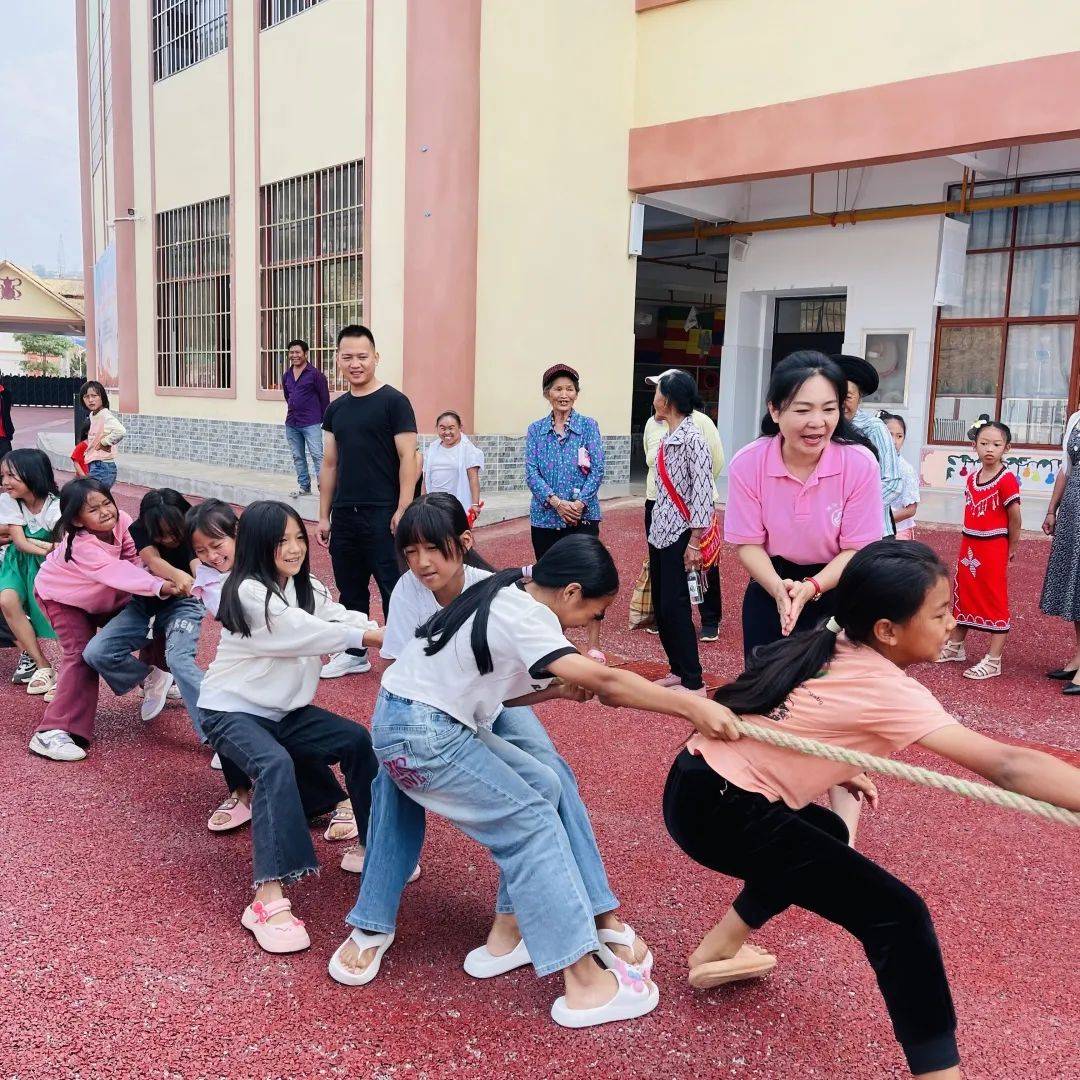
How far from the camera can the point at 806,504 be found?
3395 mm

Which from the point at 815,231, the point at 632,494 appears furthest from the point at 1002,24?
the point at 632,494

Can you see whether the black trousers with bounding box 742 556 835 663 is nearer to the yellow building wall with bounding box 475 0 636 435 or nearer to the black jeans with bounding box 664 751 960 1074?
the black jeans with bounding box 664 751 960 1074

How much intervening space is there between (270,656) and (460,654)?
3.19 ft

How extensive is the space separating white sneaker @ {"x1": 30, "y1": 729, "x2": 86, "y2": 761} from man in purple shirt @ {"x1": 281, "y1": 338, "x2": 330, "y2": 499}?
6924 millimetres

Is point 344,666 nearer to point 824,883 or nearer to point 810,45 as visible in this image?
point 824,883

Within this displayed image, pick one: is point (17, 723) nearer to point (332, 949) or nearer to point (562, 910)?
point (332, 949)

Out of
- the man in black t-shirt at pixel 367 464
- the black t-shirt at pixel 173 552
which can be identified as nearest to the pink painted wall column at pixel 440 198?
the man in black t-shirt at pixel 367 464

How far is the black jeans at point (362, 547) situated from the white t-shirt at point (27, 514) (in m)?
1.41

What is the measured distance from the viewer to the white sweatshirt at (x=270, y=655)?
3215 millimetres

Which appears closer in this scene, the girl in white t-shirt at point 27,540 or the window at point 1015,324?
the girl in white t-shirt at point 27,540

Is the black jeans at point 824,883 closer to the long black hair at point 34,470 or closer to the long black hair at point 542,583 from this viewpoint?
the long black hair at point 542,583

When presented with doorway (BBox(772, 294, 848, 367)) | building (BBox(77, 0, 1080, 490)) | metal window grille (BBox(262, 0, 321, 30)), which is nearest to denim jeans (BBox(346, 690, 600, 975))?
building (BBox(77, 0, 1080, 490))

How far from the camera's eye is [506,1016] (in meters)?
2.58

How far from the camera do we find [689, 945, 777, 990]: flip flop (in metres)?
2.61
